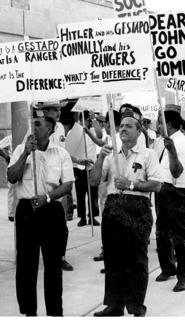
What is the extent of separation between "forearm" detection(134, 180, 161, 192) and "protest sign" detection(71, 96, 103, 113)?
435 cm

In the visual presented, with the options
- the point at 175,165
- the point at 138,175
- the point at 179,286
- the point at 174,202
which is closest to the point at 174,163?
the point at 175,165

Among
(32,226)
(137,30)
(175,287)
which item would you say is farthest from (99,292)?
(137,30)

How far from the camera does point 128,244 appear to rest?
476 centimetres

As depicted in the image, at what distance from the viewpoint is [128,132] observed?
491 centimetres

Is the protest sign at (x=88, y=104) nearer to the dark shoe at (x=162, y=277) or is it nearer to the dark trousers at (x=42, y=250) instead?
the dark shoe at (x=162, y=277)

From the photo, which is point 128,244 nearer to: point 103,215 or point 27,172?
point 103,215

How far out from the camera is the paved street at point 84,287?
17.6 ft

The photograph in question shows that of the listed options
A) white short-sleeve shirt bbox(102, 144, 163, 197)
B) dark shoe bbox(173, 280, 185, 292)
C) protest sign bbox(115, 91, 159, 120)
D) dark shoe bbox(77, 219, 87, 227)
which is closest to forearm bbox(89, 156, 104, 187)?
white short-sleeve shirt bbox(102, 144, 163, 197)

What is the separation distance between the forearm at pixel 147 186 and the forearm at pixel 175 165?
0.78 metres

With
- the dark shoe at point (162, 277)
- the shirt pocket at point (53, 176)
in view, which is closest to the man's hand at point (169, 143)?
the shirt pocket at point (53, 176)

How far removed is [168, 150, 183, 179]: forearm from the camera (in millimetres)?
5565

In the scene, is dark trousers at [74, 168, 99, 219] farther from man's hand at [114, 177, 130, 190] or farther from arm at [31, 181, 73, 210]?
man's hand at [114, 177, 130, 190]

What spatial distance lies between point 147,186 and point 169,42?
1.46 metres

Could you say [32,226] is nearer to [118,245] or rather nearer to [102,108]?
[118,245]
